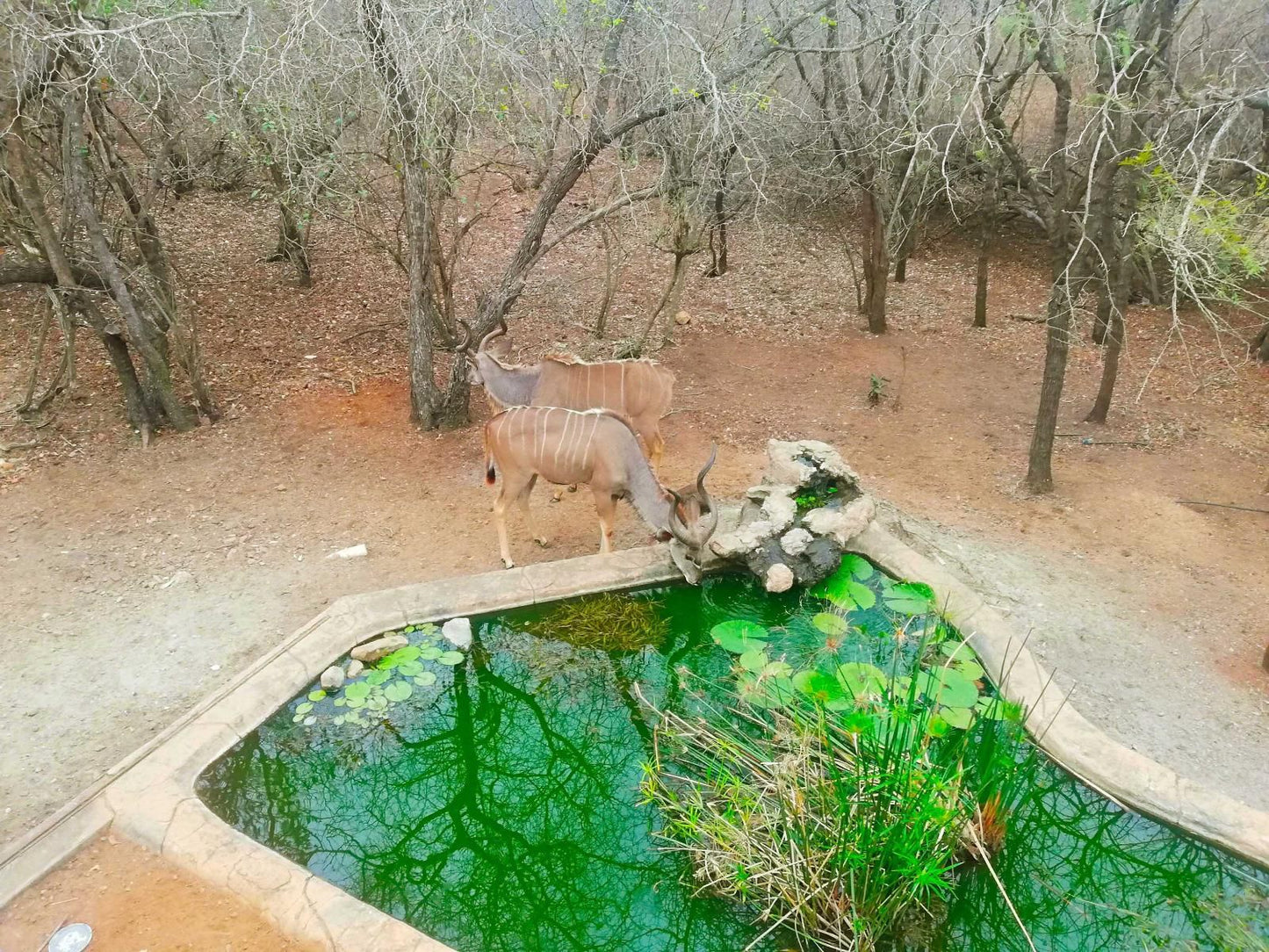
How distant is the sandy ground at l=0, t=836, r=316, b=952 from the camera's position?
316 centimetres

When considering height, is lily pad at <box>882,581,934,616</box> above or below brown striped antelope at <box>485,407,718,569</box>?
below

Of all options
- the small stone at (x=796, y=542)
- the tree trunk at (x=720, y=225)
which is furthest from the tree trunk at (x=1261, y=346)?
the small stone at (x=796, y=542)

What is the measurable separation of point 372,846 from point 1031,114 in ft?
45.7

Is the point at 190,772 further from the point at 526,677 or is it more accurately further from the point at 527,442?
the point at 527,442

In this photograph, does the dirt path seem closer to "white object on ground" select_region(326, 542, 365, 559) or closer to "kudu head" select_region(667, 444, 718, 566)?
"white object on ground" select_region(326, 542, 365, 559)

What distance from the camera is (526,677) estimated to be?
4.73m

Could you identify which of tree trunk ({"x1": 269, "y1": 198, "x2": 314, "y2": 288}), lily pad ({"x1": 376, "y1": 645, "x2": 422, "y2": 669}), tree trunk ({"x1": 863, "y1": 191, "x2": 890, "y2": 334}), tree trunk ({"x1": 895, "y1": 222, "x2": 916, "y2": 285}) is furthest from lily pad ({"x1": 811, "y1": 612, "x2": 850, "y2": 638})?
tree trunk ({"x1": 895, "y1": 222, "x2": 916, "y2": 285})

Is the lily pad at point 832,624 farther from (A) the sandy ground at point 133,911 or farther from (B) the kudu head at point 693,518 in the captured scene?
(A) the sandy ground at point 133,911

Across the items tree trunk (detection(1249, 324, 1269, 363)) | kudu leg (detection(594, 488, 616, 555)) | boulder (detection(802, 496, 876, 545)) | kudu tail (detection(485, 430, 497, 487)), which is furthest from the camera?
tree trunk (detection(1249, 324, 1269, 363))

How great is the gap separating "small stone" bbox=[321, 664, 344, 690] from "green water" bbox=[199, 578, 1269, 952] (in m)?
0.13

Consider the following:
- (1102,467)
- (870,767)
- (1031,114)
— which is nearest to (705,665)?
(870,767)

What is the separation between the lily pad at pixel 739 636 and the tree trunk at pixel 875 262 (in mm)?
6095

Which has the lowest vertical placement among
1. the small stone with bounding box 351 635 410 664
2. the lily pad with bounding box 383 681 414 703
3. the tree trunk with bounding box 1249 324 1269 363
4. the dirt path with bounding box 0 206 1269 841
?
the tree trunk with bounding box 1249 324 1269 363

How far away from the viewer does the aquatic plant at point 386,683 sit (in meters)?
4.36
